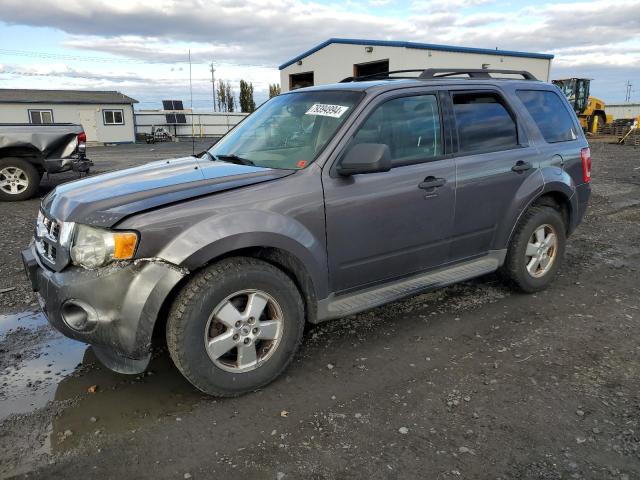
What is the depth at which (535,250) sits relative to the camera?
4.41 m

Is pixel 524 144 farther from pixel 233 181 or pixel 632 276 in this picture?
pixel 233 181

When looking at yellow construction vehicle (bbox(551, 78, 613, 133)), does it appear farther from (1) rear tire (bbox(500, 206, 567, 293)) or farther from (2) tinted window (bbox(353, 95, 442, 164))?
(2) tinted window (bbox(353, 95, 442, 164))

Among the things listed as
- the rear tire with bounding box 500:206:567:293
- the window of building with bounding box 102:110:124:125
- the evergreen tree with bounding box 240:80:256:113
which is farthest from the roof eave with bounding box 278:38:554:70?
the evergreen tree with bounding box 240:80:256:113

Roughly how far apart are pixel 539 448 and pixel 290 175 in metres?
2.03

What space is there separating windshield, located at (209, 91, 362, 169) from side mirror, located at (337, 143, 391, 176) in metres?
0.24

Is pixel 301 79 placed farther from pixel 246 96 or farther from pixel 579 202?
pixel 246 96

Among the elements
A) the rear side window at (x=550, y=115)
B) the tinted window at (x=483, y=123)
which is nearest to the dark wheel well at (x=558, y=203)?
the rear side window at (x=550, y=115)

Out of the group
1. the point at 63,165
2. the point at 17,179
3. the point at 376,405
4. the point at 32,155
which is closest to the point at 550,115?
the point at 376,405

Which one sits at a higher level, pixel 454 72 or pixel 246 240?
pixel 454 72

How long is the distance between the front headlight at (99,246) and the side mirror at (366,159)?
1.33 m

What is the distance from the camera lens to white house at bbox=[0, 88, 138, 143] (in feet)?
105

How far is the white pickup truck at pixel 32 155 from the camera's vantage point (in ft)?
30.5

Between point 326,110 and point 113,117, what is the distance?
36122 millimetres

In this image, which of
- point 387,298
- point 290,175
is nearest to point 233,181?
point 290,175
